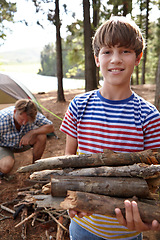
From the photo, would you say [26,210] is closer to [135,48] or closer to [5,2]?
[135,48]

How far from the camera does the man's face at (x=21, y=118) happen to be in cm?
443

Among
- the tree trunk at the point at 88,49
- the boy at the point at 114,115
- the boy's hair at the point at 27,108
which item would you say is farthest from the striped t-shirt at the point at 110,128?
the tree trunk at the point at 88,49

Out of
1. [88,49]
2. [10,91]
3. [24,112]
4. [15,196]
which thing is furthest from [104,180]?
Answer: [88,49]

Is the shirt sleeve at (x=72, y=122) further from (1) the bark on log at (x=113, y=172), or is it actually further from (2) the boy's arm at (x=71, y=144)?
(1) the bark on log at (x=113, y=172)

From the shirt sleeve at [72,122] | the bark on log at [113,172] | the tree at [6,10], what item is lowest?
the bark on log at [113,172]

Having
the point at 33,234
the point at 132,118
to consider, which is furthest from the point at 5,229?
the point at 132,118

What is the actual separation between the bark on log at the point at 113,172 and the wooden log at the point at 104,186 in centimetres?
4

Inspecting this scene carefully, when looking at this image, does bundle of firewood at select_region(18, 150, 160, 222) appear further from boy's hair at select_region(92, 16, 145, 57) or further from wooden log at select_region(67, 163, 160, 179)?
boy's hair at select_region(92, 16, 145, 57)

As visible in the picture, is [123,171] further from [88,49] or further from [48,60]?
[48,60]

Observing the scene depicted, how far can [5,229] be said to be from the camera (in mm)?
3189

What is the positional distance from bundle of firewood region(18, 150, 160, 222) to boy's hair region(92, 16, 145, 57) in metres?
0.71

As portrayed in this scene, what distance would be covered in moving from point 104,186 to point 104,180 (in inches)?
1.4

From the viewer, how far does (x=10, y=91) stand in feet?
22.6

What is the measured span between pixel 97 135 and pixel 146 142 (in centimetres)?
35
